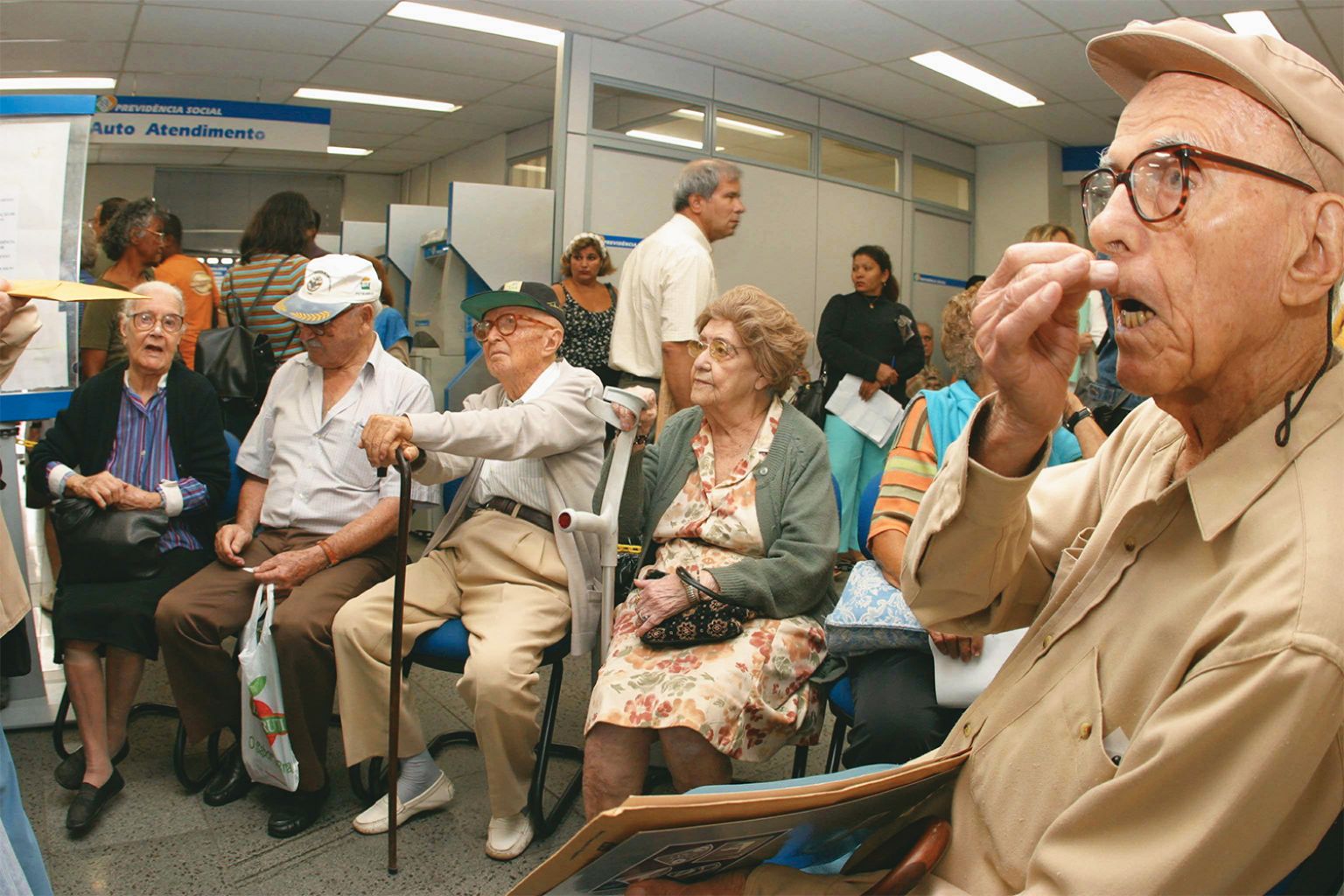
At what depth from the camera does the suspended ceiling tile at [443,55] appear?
7.50 metres

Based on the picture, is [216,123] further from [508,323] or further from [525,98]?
[508,323]

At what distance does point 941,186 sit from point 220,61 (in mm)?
6661

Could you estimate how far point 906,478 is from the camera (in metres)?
2.24

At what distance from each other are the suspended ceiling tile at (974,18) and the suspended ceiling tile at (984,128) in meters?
2.17

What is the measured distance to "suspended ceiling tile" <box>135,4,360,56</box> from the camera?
6898 millimetres

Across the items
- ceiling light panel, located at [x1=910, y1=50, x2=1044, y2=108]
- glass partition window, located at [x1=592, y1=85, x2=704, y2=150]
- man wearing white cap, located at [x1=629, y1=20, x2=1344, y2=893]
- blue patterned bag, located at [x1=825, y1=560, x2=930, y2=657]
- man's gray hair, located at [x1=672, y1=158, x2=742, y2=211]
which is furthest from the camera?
glass partition window, located at [x1=592, y1=85, x2=704, y2=150]

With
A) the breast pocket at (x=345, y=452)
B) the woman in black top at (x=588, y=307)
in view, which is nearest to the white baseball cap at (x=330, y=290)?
the breast pocket at (x=345, y=452)

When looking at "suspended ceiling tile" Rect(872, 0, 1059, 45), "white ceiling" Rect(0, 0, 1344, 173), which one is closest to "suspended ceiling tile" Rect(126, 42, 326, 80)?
"white ceiling" Rect(0, 0, 1344, 173)

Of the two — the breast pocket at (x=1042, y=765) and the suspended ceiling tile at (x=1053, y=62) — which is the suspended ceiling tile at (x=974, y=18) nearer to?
the suspended ceiling tile at (x=1053, y=62)

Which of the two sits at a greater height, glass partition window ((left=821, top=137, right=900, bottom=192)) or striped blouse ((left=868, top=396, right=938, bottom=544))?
glass partition window ((left=821, top=137, right=900, bottom=192))

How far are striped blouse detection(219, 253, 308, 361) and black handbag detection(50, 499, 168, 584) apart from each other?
3.89ft

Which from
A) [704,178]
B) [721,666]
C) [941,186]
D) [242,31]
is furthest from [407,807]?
[941,186]

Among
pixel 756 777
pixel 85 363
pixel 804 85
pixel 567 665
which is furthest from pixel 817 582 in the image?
pixel 804 85

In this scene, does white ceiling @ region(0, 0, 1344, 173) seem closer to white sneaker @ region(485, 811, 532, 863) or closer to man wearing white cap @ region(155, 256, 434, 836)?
man wearing white cap @ region(155, 256, 434, 836)
